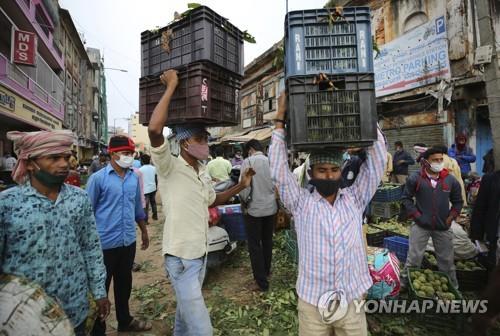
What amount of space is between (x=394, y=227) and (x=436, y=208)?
2.62 m

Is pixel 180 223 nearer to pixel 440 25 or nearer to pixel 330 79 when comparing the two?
pixel 330 79

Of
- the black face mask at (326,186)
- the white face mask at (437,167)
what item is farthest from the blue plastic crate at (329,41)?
the white face mask at (437,167)

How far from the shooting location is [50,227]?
1957mm

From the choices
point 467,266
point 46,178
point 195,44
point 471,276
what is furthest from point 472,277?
point 46,178

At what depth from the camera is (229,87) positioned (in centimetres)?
319

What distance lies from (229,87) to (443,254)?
12.2ft

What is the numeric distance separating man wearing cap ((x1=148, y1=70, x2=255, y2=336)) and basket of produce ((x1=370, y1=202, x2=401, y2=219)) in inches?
239

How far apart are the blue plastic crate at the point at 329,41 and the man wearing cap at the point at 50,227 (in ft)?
5.74

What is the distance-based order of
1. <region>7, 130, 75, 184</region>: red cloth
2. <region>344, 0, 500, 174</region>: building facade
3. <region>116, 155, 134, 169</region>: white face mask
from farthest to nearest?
1. <region>344, 0, 500, 174</region>: building facade
2. <region>116, 155, 134, 169</region>: white face mask
3. <region>7, 130, 75, 184</region>: red cloth

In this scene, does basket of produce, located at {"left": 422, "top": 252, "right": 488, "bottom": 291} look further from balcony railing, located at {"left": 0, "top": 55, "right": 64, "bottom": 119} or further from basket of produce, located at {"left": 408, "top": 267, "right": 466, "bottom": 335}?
balcony railing, located at {"left": 0, "top": 55, "right": 64, "bottom": 119}

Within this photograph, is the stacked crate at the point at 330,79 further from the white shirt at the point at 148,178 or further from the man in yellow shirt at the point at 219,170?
the white shirt at the point at 148,178

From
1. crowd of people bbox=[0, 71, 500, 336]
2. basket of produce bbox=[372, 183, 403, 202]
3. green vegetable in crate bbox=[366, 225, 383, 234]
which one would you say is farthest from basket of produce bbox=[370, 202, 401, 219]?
crowd of people bbox=[0, 71, 500, 336]

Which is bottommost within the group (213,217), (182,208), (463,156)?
(213,217)

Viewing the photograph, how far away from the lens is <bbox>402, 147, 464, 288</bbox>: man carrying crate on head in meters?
4.17
